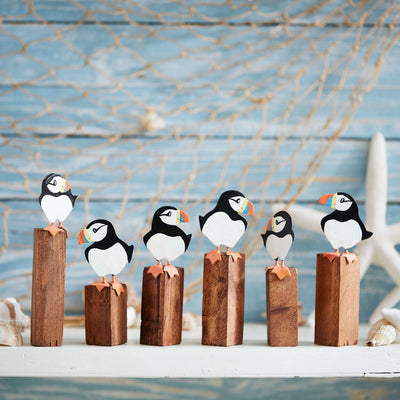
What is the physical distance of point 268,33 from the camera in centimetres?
90

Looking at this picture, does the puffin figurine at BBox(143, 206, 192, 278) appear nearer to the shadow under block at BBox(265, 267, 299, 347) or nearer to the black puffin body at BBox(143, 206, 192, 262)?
the black puffin body at BBox(143, 206, 192, 262)

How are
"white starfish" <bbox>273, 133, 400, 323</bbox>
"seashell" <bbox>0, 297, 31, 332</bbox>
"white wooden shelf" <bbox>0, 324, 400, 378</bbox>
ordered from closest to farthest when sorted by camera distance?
1. "white wooden shelf" <bbox>0, 324, 400, 378</bbox>
2. "seashell" <bbox>0, 297, 31, 332</bbox>
3. "white starfish" <bbox>273, 133, 400, 323</bbox>

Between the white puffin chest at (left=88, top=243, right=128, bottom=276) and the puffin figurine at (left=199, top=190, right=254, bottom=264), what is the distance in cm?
11

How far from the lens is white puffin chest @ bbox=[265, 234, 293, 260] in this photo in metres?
0.64

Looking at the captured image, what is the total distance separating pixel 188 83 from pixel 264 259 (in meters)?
0.33

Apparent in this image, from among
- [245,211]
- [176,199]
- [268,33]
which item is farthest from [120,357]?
[268,33]

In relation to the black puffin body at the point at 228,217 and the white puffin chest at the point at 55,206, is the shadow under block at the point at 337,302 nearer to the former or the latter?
the black puffin body at the point at 228,217

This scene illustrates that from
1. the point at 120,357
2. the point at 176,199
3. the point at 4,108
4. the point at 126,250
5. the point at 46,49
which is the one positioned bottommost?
the point at 120,357

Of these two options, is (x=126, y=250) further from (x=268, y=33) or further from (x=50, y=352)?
(x=268, y=33)

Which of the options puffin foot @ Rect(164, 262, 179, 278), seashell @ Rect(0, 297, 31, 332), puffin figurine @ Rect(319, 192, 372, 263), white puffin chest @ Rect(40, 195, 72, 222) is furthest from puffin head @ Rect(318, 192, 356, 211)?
seashell @ Rect(0, 297, 31, 332)

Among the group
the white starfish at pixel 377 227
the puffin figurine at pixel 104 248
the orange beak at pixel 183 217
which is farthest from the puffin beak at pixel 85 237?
the white starfish at pixel 377 227

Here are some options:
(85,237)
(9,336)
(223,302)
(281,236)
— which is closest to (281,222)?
(281,236)

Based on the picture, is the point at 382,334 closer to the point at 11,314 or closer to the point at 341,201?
the point at 341,201

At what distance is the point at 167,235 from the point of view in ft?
2.11
